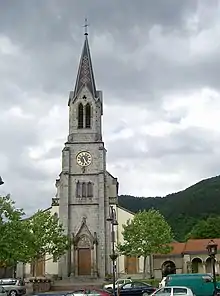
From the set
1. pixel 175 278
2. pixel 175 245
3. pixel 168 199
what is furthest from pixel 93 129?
pixel 168 199

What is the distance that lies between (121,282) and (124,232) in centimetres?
2153

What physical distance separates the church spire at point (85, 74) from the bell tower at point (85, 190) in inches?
6.7

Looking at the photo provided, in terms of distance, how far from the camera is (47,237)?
6819 cm

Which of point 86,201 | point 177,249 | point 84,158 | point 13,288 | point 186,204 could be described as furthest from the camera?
point 186,204

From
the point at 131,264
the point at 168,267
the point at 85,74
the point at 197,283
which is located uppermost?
the point at 85,74

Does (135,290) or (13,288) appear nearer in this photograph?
(135,290)

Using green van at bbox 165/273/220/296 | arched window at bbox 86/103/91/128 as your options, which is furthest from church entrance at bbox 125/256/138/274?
green van at bbox 165/273/220/296

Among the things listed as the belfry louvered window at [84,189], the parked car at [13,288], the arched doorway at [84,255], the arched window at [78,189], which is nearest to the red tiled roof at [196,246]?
the arched doorway at [84,255]

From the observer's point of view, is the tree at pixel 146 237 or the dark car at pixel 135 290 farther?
the tree at pixel 146 237

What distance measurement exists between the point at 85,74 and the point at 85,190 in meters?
19.8

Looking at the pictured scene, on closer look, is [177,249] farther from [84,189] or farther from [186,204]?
[186,204]

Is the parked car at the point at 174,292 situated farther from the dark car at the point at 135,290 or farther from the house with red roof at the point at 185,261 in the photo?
the house with red roof at the point at 185,261

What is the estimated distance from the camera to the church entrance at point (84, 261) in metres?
72.8

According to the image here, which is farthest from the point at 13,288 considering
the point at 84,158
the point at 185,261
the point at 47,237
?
the point at 185,261
